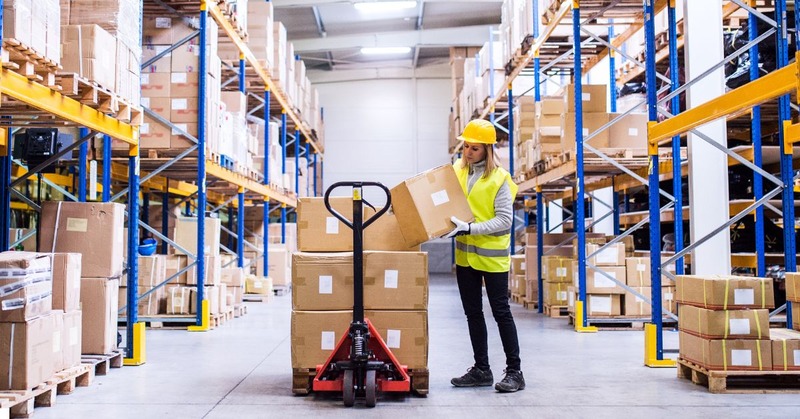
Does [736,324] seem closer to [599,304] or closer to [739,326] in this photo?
[739,326]

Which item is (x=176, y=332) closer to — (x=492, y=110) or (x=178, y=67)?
(x=178, y=67)

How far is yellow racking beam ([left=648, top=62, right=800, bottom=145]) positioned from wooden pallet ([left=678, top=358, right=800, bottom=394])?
1763 millimetres

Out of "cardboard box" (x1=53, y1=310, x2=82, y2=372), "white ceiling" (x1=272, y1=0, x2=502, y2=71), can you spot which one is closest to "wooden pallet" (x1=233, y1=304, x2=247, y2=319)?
"cardboard box" (x1=53, y1=310, x2=82, y2=372)

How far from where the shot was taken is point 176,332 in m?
8.57

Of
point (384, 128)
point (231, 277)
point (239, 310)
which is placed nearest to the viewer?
point (239, 310)

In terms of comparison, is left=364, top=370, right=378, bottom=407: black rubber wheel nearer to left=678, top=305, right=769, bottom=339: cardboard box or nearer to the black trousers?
the black trousers

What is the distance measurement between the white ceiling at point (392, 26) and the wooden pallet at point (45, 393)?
15559mm

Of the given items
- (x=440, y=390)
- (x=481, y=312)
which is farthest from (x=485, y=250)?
(x=440, y=390)

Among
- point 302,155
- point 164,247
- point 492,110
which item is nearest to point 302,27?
point 302,155

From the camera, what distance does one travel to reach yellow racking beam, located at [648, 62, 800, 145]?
402 cm

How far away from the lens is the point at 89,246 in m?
5.77

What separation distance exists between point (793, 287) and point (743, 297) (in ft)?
2.64

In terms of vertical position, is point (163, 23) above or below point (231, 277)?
above

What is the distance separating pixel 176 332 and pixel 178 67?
3.09 metres
